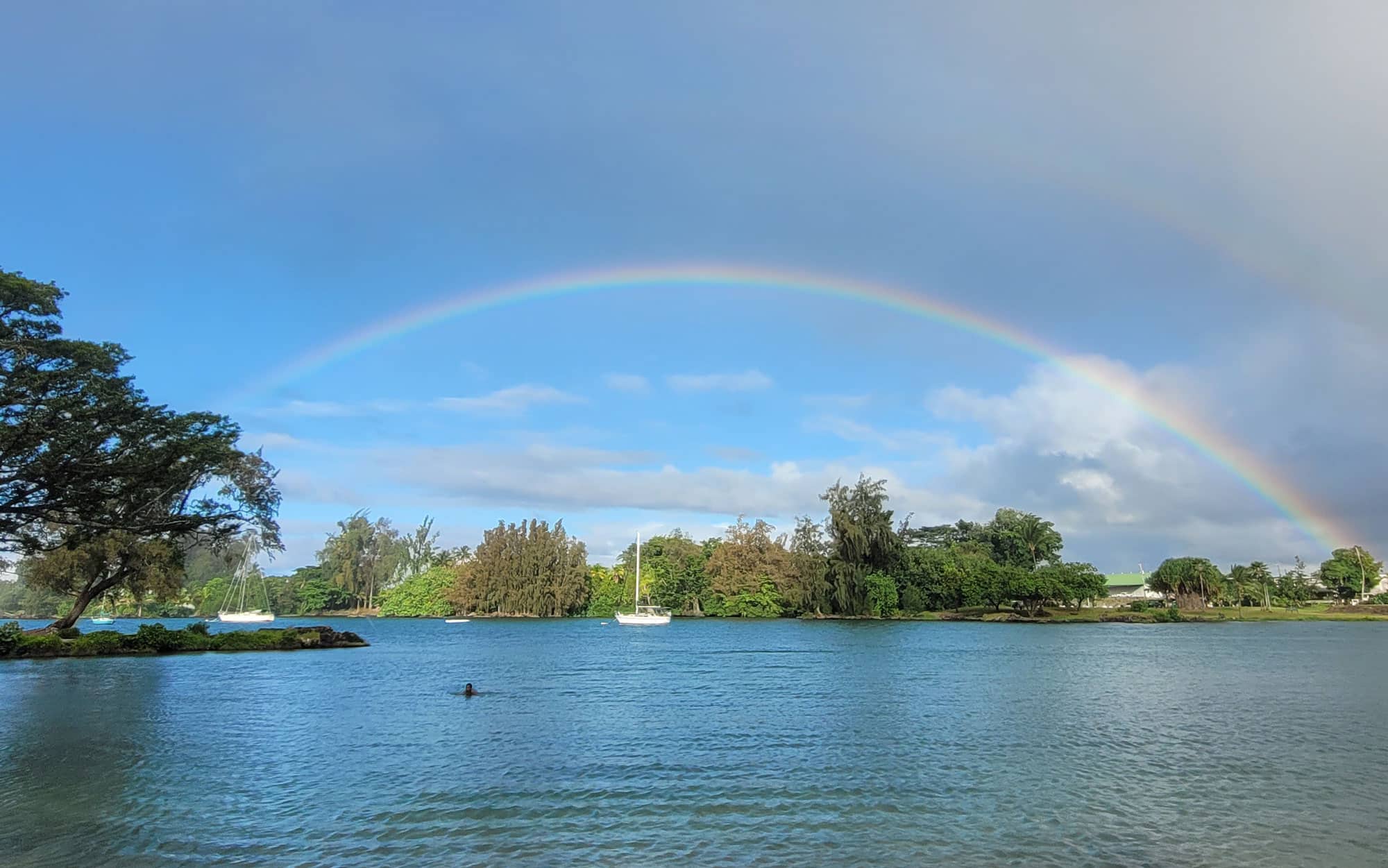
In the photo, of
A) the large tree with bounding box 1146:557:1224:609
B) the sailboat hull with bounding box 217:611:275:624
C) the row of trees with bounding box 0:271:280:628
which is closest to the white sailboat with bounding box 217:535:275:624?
the sailboat hull with bounding box 217:611:275:624

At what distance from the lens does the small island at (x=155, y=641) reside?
49.4 meters

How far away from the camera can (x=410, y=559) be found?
578ft

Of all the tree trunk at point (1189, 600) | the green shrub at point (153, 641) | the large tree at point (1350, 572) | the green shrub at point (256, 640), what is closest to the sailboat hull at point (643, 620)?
the green shrub at point (256, 640)

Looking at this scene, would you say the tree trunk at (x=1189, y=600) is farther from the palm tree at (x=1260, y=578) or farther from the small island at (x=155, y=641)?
the small island at (x=155, y=641)

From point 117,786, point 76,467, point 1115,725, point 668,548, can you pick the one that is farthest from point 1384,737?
point 668,548

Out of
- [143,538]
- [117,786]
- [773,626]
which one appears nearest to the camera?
[117,786]

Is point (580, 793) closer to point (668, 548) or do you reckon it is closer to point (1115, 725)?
point (1115, 725)

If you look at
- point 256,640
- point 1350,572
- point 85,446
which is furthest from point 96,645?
point 1350,572

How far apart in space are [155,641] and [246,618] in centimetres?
7978

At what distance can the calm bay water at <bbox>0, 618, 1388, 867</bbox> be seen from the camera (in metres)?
14.0

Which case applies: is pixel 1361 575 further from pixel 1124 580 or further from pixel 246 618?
pixel 246 618

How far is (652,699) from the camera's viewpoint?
3388cm

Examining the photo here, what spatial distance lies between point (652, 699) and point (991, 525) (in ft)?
442

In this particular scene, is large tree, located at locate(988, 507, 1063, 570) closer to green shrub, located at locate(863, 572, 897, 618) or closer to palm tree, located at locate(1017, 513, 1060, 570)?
palm tree, located at locate(1017, 513, 1060, 570)
